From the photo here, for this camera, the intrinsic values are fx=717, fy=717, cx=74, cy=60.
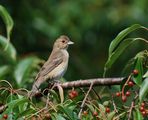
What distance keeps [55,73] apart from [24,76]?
65 cm

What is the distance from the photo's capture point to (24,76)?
354 inches

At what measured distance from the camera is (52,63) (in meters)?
9.76

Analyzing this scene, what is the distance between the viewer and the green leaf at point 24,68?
8.88m

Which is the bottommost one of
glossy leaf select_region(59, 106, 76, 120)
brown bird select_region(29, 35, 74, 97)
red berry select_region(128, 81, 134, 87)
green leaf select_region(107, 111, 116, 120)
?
brown bird select_region(29, 35, 74, 97)

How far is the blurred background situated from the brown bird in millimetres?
3603

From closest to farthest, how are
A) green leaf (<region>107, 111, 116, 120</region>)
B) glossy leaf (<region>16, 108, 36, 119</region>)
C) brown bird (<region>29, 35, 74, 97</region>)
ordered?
glossy leaf (<region>16, 108, 36, 119</region>) < green leaf (<region>107, 111, 116, 120</region>) < brown bird (<region>29, 35, 74, 97</region>)

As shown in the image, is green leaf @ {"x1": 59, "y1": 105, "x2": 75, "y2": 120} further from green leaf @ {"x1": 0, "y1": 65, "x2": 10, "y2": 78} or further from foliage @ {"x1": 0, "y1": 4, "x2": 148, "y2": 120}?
green leaf @ {"x1": 0, "y1": 65, "x2": 10, "y2": 78}

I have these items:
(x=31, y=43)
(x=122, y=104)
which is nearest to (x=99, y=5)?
(x=31, y=43)

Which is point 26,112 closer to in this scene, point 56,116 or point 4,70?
point 56,116

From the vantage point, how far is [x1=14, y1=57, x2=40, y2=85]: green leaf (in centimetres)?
888

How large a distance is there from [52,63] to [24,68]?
593 millimetres

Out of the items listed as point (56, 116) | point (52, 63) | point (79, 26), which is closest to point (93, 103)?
point (56, 116)

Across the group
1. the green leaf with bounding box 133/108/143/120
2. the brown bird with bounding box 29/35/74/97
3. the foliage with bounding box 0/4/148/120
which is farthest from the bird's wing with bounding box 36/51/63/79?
the green leaf with bounding box 133/108/143/120

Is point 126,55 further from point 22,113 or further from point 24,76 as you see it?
point 22,113
